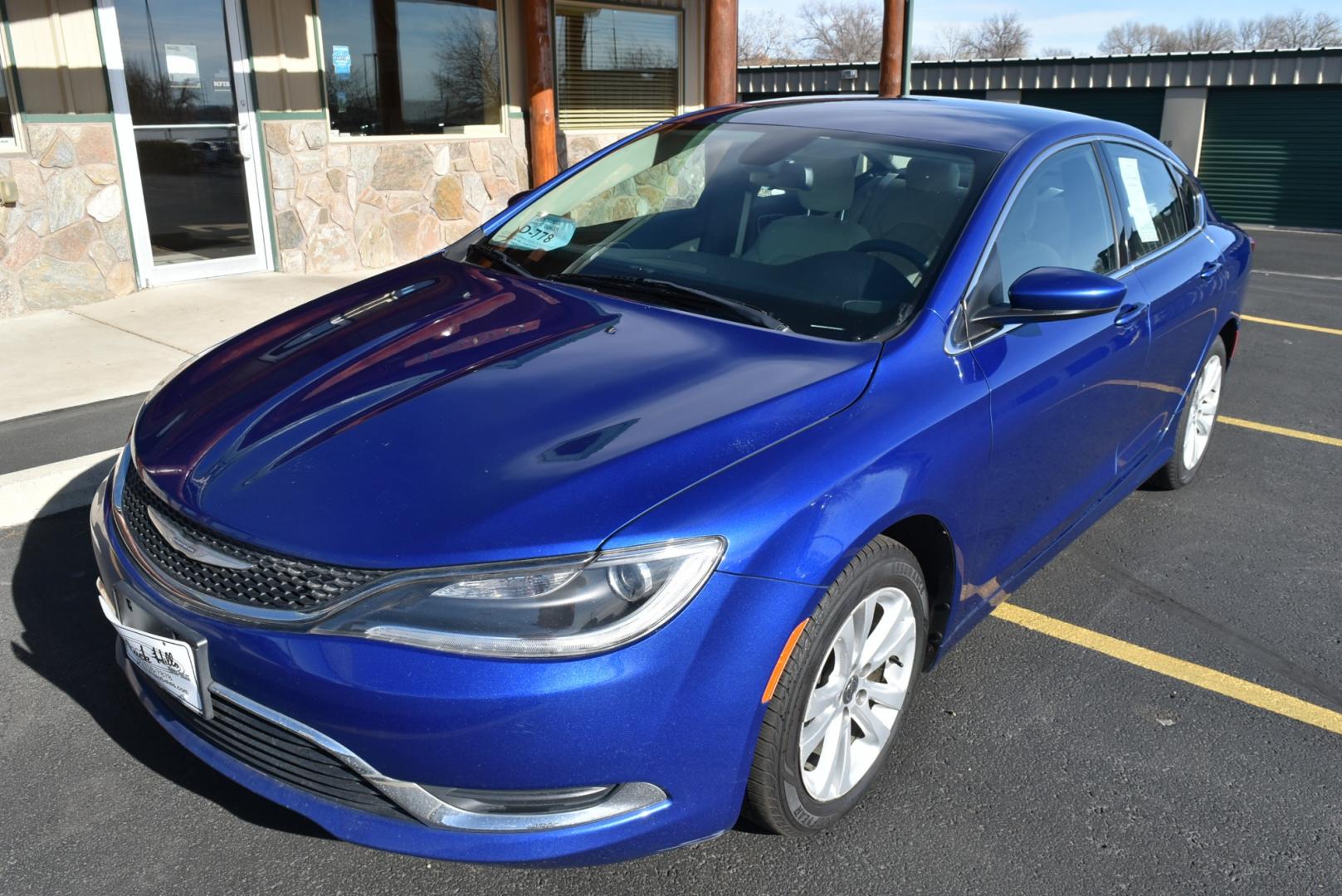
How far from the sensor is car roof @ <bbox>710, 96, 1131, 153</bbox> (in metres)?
3.35

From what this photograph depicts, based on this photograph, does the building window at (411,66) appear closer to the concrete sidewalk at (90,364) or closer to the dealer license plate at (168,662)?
the concrete sidewalk at (90,364)

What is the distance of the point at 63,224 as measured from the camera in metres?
7.16

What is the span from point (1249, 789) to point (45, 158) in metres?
7.57

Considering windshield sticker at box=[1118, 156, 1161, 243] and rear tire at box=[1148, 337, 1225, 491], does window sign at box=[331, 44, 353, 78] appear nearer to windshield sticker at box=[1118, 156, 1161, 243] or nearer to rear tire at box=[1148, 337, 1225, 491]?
windshield sticker at box=[1118, 156, 1161, 243]

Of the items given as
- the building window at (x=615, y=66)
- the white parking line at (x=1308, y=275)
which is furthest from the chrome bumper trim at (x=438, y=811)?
the white parking line at (x=1308, y=275)

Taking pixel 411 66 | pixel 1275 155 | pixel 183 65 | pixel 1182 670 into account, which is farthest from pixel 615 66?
pixel 1275 155

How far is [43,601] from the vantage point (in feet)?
11.4

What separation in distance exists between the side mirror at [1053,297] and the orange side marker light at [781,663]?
1.13 meters

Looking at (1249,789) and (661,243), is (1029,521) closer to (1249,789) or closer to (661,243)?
(1249,789)

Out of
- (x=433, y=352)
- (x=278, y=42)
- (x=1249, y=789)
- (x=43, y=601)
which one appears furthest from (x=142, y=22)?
(x=1249, y=789)

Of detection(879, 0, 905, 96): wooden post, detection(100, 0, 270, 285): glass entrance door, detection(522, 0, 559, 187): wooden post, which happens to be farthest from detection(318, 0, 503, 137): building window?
detection(879, 0, 905, 96): wooden post

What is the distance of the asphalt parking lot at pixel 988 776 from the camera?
2.38m

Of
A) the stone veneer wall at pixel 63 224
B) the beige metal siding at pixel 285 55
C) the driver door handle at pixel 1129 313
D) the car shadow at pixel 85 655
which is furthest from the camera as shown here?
the beige metal siding at pixel 285 55

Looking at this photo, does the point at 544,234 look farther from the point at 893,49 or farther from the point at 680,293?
the point at 893,49
